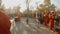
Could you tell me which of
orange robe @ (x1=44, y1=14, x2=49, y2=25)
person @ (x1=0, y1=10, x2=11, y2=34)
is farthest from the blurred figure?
person @ (x1=0, y1=10, x2=11, y2=34)

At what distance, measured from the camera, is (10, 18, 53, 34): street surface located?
2920 mm

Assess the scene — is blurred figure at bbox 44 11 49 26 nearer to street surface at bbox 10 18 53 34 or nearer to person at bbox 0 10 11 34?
street surface at bbox 10 18 53 34

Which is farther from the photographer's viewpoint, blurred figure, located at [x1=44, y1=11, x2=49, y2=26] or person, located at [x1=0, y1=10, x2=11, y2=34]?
blurred figure, located at [x1=44, y1=11, x2=49, y2=26]

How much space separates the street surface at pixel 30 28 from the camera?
115 inches

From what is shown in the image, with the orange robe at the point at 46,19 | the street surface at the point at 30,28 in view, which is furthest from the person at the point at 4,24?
the orange robe at the point at 46,19

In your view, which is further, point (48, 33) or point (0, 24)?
point (48, 33)

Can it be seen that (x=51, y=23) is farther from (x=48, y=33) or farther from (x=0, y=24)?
(x=0, y=24)

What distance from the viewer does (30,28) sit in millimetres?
2938

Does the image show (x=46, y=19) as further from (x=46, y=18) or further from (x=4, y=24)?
(x=4, y=24)

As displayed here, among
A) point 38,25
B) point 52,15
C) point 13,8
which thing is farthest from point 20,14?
point 52,15

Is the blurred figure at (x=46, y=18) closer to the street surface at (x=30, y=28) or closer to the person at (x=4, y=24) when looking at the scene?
the street surface at (x=30, y=28)

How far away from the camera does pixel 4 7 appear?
290 centimetres

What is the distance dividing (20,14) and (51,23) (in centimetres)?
58

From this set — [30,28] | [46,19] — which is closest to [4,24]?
[30,28]
